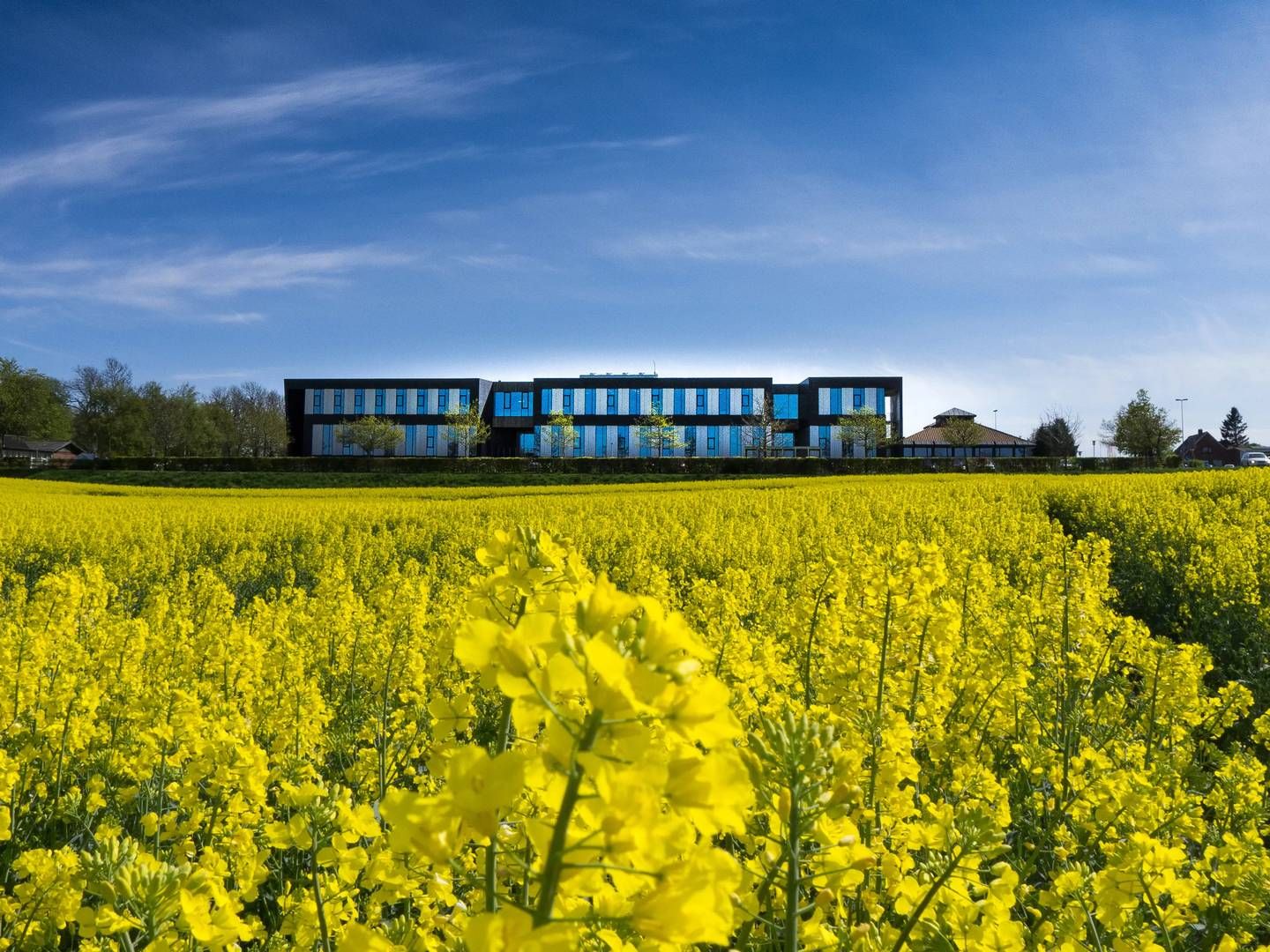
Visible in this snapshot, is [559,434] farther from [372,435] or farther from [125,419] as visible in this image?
[125,419]

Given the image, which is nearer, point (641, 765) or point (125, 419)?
point (641, 765)

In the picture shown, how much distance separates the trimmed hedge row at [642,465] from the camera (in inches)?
1834

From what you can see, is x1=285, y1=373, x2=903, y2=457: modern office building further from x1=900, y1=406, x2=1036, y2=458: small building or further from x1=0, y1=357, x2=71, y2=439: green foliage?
x1=0, y1=357, x2=71, y2=439: green foliage

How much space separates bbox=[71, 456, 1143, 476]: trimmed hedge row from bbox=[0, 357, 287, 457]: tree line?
20.3 metres

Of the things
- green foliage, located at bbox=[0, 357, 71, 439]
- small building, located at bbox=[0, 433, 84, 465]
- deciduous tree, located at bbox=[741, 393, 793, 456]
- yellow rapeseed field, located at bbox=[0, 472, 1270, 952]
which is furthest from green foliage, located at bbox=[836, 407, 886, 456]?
small building, located at bbox=[0, 433, 84, 465]

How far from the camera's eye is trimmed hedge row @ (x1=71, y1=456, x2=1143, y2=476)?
153ft

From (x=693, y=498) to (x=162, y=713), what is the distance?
632 inches

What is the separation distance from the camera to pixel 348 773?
3.07 metres

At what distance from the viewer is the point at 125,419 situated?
229 ft

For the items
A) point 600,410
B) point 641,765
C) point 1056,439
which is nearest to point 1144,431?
Result: point 1056,439

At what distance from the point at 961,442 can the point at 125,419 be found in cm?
7877

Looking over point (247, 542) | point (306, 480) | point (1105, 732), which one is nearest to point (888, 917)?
point (1105, 732)

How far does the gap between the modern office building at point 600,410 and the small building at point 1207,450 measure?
162 feet

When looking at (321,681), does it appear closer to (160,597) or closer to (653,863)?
(160,597)
